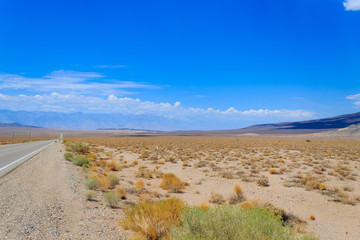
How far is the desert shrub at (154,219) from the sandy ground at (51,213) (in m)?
0.38

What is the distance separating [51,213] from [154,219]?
2.84 metres

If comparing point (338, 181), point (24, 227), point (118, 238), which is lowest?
point (338, 181)

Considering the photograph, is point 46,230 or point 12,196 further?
point 12,196

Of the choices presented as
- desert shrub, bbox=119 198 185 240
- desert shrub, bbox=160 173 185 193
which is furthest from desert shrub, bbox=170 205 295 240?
desert shrub, bbox=160 173 185 193

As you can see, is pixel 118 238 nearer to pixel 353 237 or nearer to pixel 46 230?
pixel 46 230

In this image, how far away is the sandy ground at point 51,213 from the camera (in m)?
4.98

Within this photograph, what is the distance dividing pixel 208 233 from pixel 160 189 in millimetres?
7868

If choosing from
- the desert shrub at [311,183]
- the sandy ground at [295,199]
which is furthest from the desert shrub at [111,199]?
the desert shrub at [311,183]

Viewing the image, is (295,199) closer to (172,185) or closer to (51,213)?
(172,185)

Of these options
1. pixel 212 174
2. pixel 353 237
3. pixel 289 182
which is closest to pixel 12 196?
pixel 353 237

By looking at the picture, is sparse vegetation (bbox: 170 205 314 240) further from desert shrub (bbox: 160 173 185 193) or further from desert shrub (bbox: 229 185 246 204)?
desert shrub (bbox: 160 173 185 193)

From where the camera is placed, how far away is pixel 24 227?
504 cm

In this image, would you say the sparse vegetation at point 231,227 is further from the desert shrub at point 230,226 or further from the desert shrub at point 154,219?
the desert shrub at point 154,219

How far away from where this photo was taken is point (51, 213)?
6047mm
